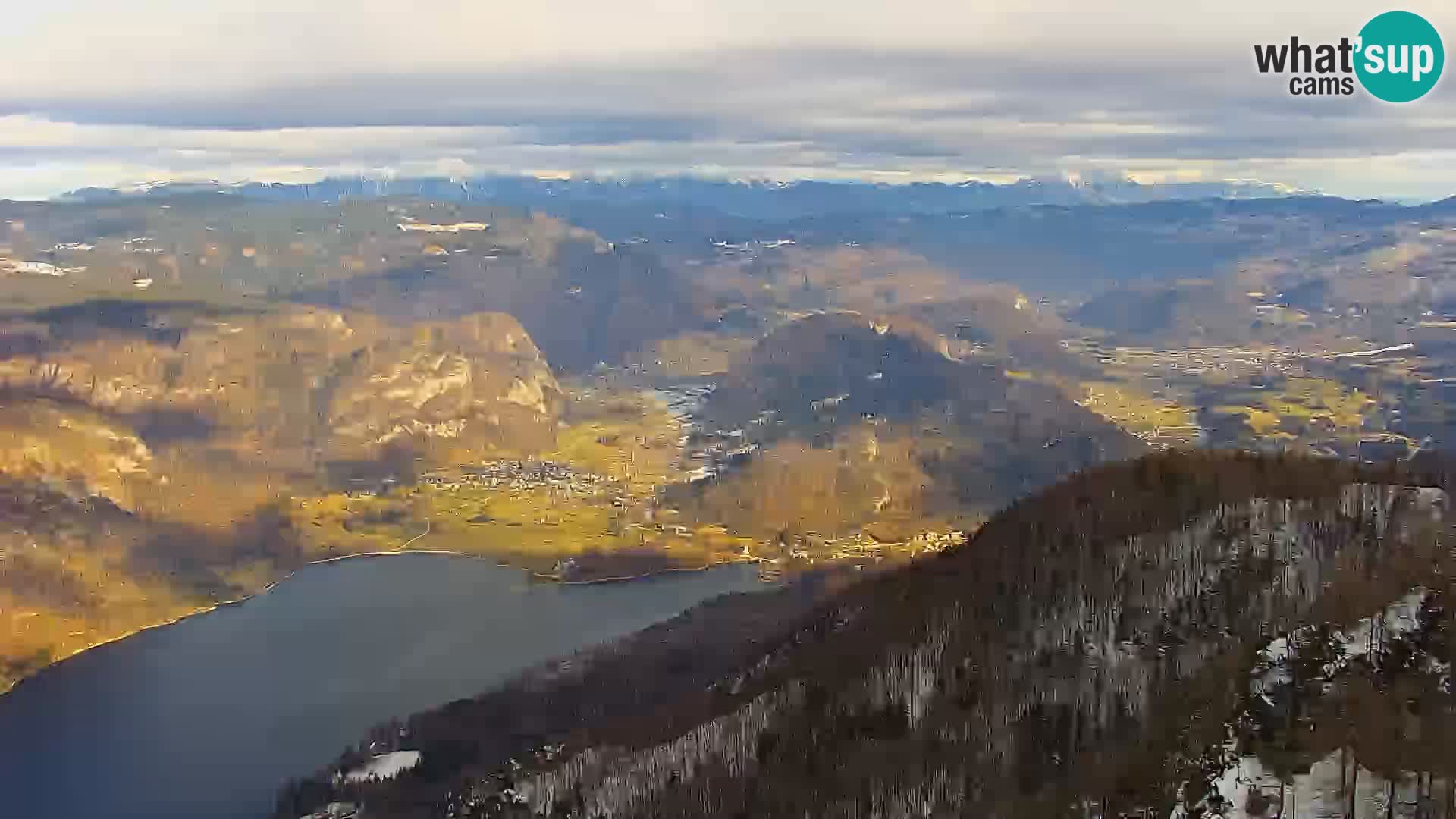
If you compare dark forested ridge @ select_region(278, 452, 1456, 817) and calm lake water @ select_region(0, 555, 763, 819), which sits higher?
dark forested ridge @ select_region(278, 452, 1456, 817)

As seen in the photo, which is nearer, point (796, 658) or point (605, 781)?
point (605, 781)

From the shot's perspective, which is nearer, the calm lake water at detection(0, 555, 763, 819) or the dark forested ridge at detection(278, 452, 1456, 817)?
the dark forested ridge at detection(278, 452, 1456, 817)

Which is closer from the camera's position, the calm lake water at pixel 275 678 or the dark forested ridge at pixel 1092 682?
the dark forested ridge at pixel 1092 682

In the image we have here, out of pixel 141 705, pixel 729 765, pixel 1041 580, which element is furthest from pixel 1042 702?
pixel 141 705

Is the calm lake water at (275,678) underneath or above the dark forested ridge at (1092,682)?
underneath

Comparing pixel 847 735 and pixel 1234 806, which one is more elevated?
pixel 1234 806

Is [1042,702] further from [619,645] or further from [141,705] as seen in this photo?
[141,705]
